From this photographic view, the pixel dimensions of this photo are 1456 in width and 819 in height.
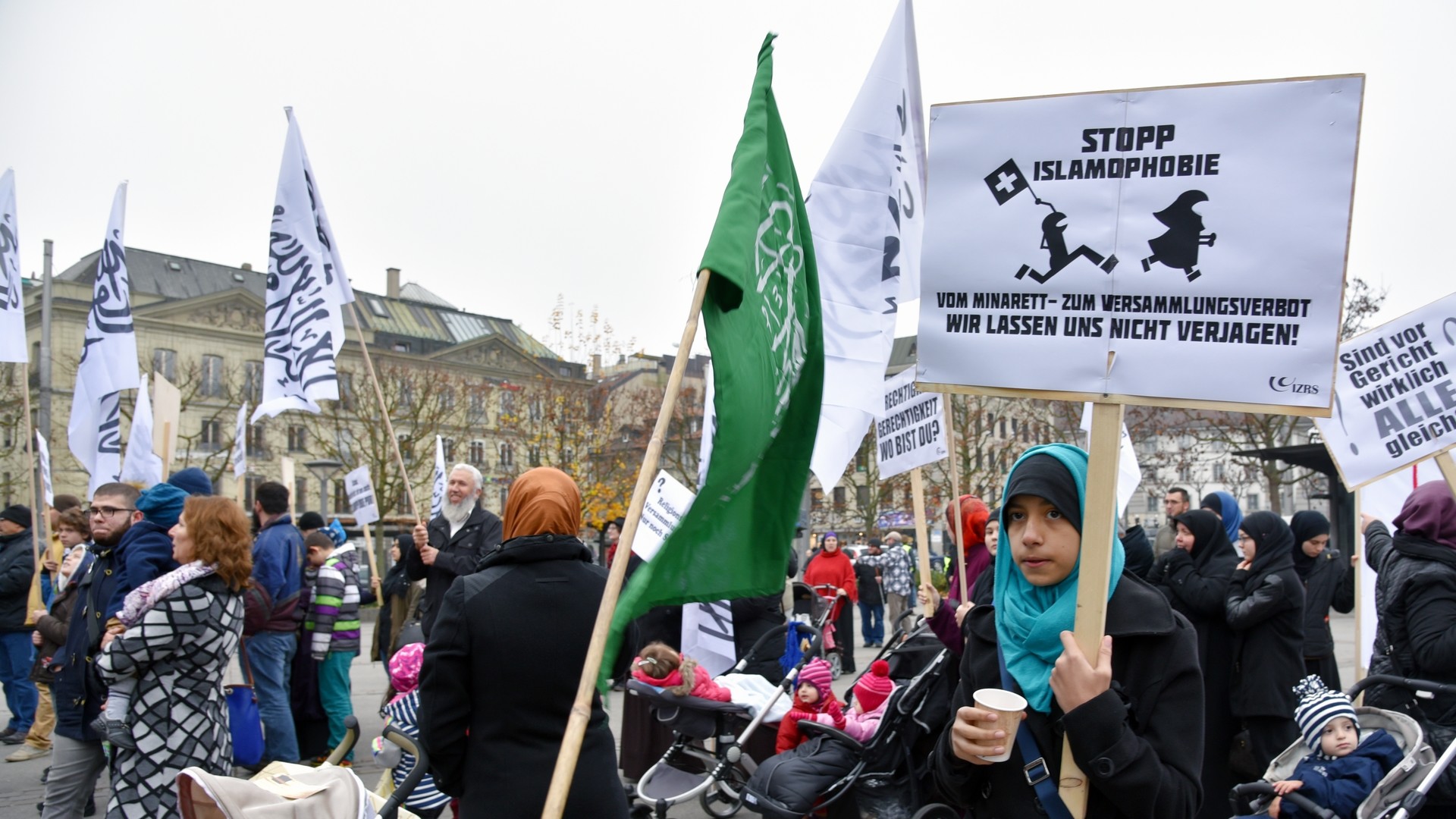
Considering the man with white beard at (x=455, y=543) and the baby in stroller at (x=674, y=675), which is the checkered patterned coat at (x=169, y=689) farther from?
the baby in stroller at (x=674, y=675)

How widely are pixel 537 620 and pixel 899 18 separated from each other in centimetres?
416

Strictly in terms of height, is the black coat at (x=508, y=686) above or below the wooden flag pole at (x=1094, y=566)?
below

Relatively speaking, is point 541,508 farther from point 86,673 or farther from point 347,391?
point 347,391

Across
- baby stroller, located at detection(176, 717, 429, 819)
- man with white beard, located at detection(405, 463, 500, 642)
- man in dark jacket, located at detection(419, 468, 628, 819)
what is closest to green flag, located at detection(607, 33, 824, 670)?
man in dark jacket, located at detection(419, 468, 628, 819)

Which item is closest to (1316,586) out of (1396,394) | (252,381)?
(1396,394)

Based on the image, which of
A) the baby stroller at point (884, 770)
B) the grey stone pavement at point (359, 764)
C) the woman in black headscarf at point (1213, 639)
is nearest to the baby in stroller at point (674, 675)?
the grey stone pavement at point (359, 764)

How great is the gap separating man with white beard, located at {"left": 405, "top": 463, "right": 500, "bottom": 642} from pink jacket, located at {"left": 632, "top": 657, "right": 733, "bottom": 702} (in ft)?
4.26

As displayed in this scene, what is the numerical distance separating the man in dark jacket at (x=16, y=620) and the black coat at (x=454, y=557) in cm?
396

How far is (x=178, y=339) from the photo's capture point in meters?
52.6

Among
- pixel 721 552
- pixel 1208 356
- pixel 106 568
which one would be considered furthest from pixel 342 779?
pixel 106 568

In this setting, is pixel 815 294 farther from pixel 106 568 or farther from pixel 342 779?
pixel 106 568

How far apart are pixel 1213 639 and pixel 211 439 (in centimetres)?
5250

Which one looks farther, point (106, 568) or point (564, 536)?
point (106, 568)

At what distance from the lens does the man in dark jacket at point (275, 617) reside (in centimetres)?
799
